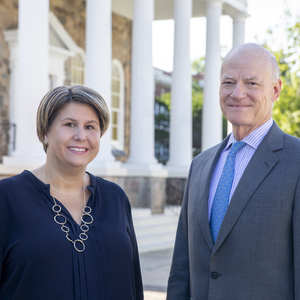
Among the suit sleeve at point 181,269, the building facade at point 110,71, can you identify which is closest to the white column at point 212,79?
the building facade at point 110,71

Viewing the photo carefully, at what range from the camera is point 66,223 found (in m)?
2.99

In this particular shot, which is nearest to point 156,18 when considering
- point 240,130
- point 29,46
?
point 29,46

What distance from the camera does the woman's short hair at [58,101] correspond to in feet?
10.0

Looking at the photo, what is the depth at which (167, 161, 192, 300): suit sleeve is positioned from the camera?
3.38 meters

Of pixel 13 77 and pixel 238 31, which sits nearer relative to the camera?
pixel 13 77

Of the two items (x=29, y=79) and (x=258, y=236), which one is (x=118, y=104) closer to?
(x=29, y=79)

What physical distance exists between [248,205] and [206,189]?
0.39 m

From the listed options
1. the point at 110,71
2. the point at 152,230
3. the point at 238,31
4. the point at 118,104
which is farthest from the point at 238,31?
the point at 152,230

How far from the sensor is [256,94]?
3.01m

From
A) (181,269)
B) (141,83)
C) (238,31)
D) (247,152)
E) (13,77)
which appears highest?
(238,31)

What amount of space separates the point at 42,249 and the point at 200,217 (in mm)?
1035

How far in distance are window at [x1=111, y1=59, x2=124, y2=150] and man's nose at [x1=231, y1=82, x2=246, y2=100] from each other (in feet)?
55.9

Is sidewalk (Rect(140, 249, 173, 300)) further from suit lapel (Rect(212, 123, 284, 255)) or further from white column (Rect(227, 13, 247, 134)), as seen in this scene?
white column (Rect(227, 13, 247, 134))

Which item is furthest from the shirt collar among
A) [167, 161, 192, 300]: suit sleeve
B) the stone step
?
the stone step
